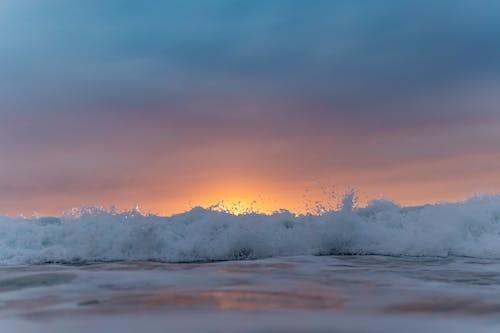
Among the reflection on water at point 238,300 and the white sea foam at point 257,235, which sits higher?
the white sea foam at point 257,235

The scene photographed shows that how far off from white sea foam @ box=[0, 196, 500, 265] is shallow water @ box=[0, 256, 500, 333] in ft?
13.6

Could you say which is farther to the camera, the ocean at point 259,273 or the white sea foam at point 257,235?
the white sea foam at point 257,235

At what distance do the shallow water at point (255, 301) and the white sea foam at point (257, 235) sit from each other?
415 centimetres

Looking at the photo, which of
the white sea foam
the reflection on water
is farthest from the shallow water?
the white sea foam

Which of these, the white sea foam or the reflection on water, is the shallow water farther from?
the white sea foam

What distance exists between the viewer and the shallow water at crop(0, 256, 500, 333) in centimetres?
419

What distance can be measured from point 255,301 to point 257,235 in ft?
24.8

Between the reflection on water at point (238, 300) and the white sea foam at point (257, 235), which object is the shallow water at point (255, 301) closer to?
the reflection on water at point (238, 300)

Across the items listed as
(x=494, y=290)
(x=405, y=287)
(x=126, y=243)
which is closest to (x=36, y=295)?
(x=405, y=287)

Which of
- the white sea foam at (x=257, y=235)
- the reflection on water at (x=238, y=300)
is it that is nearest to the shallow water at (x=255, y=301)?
the reflection on water at (x=238, y=300)

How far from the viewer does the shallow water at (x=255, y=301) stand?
4.19 metres

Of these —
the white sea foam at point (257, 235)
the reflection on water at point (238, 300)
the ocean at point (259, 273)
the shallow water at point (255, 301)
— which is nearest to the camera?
the shallow water at point (255, 301)

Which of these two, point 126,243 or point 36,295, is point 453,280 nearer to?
point 36,295

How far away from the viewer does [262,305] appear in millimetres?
4941
